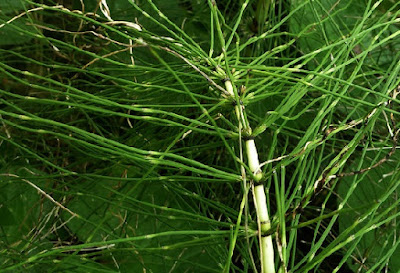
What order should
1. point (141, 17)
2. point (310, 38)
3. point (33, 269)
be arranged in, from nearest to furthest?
1. point (33, 269)
2. point (310, 38)
3. point (141, 17)

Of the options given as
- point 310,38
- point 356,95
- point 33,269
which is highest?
point 310,38

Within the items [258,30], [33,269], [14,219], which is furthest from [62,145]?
[258,30]

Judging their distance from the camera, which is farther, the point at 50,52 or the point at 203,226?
the point at 50,52

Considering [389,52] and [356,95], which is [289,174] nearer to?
[356,95]

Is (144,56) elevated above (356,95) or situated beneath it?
elevated above

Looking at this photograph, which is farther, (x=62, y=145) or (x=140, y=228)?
(x=62, y=145)

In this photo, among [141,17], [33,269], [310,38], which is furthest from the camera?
[141,17]

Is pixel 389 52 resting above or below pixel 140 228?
above

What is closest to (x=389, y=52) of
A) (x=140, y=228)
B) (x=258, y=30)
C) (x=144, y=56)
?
(x=258, y=30)

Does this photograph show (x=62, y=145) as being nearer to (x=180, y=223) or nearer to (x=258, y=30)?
(x=180, y=223)
